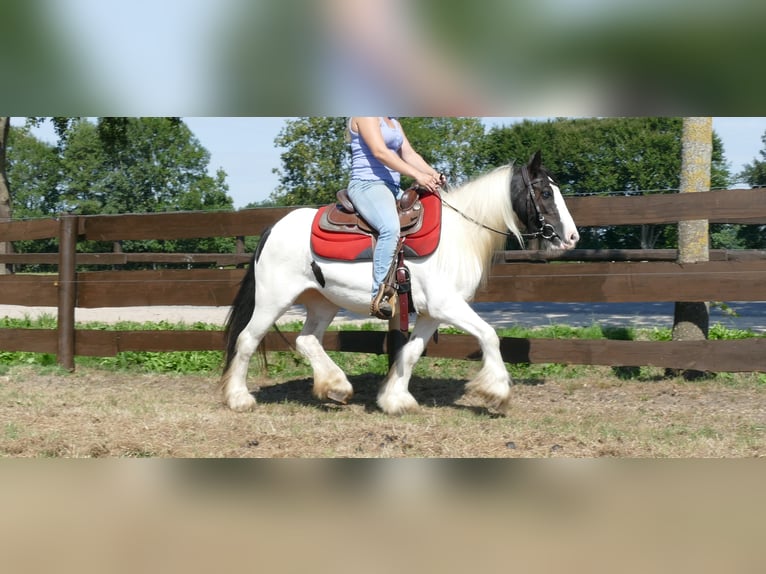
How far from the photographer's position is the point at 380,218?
5508 millimetres

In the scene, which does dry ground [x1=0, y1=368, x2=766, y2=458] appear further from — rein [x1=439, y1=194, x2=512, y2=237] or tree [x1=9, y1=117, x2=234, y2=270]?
tree [x1=9, y1=117, x2=234, y2=270]

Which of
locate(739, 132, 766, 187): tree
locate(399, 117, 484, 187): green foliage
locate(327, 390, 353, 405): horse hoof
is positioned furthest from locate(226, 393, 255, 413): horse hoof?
locate(739, 132, 766, 187): tree

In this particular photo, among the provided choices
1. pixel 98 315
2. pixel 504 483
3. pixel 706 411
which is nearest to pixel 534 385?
pixel 706 411

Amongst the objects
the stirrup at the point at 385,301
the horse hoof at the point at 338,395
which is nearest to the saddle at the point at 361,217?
→ the stirrup at the point at 385,301

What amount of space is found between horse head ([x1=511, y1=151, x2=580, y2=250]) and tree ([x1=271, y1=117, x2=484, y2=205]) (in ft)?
7.69

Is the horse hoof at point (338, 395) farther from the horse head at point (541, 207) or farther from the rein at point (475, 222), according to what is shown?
the horse head at point (541, 207)

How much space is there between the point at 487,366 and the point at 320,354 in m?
1.43

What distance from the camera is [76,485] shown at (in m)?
2.28

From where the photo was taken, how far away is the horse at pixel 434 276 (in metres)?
5.53

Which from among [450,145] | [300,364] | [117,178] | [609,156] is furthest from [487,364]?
[117,178]
